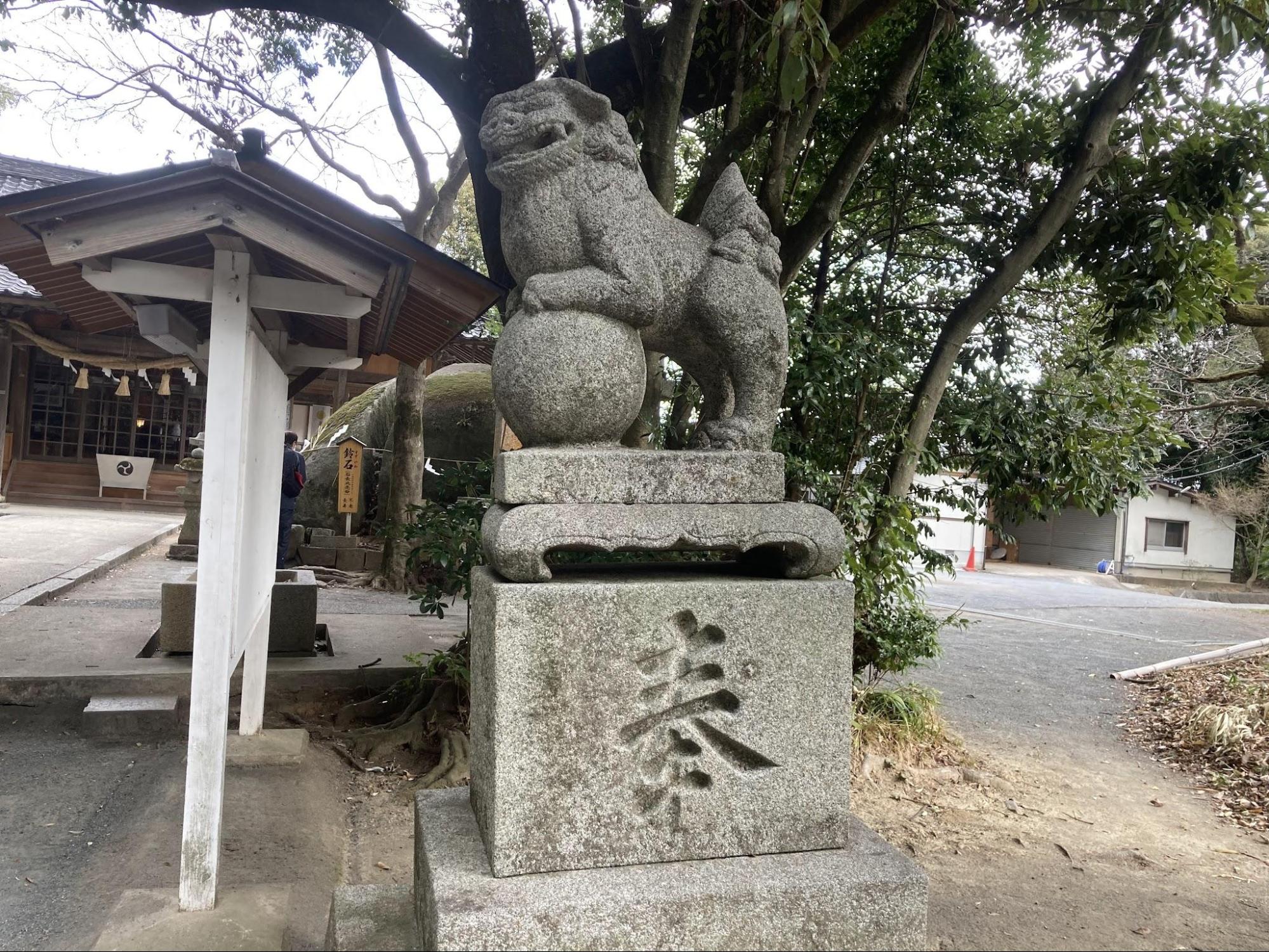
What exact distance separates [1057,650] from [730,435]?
892 centimetres

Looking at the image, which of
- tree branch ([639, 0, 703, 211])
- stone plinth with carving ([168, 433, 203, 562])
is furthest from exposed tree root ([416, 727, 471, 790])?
stone plinth with carving ([168, 433, 203, 562])

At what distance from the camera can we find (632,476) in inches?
90.3

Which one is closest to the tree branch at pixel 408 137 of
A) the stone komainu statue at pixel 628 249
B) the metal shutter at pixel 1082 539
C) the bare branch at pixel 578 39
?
the bare branch at pixel 578 39

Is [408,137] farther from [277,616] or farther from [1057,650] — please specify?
[1057,650]

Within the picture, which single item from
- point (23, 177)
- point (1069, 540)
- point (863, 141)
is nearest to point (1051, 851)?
point (863, 141)

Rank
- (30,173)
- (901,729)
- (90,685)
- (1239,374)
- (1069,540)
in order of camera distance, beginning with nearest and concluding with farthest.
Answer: (90,685) → (901,729) → (1239,374) → (30,173) → (1069,540)

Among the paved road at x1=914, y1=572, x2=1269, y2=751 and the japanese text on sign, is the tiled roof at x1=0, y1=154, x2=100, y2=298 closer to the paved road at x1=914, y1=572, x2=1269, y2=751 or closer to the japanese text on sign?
the japanese text on sign

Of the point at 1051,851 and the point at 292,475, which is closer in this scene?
the point at 1051,851

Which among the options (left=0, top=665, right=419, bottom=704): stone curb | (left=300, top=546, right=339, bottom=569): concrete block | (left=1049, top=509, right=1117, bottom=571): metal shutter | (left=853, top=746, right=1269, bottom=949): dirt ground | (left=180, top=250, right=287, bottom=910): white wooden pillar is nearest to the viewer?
(left=180, top=250, right=287, bottom=910): white wooden pillar

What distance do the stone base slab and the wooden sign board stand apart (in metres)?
9.44

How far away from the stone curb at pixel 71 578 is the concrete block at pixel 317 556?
88.0 inches

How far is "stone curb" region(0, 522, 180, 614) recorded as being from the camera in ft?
25.3

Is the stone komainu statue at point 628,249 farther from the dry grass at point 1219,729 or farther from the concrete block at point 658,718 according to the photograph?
the dry grass at point 1219,729

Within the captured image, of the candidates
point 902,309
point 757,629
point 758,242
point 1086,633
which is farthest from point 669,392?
point 1086,633
